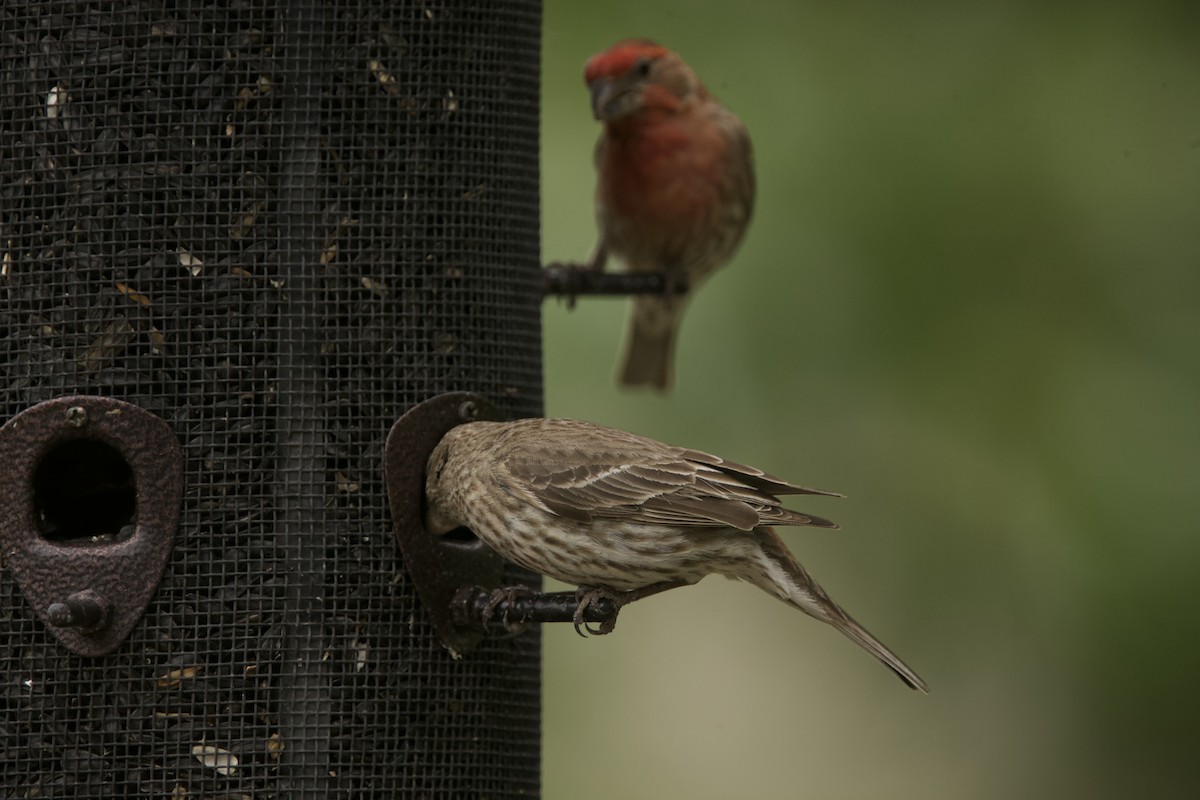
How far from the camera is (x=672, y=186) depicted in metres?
12.3

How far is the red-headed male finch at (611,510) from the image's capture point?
7621 mm

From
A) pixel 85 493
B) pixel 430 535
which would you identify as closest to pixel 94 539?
pixel 85 493

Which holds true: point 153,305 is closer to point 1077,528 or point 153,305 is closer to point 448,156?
point 448,156

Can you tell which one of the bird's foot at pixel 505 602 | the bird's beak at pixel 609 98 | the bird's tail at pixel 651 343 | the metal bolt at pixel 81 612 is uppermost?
the bird's beak at pixel 609 98

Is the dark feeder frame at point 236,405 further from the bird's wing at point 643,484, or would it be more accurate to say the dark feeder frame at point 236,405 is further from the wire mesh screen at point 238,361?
the bird's wing at point 643,484

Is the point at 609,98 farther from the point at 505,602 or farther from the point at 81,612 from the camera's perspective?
the point at 81,612

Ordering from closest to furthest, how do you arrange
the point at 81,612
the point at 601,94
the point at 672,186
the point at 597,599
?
the point at 81,612, the point at 597,599, the point at 601,94, the point at 672,186

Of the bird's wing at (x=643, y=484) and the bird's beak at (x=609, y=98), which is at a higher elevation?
the bird's beak at (x=609, y=98)

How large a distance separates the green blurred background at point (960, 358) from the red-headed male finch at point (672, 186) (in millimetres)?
154

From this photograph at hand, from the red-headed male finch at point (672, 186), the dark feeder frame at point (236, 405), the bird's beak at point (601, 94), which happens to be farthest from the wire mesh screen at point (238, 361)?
the red-headed male finch at point (672, 186)

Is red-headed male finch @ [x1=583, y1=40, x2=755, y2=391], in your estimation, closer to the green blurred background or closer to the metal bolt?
the green blurred background

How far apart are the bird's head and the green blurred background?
335 mm

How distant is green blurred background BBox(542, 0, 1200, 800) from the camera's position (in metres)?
11.2

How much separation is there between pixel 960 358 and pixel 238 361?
5191 mm
